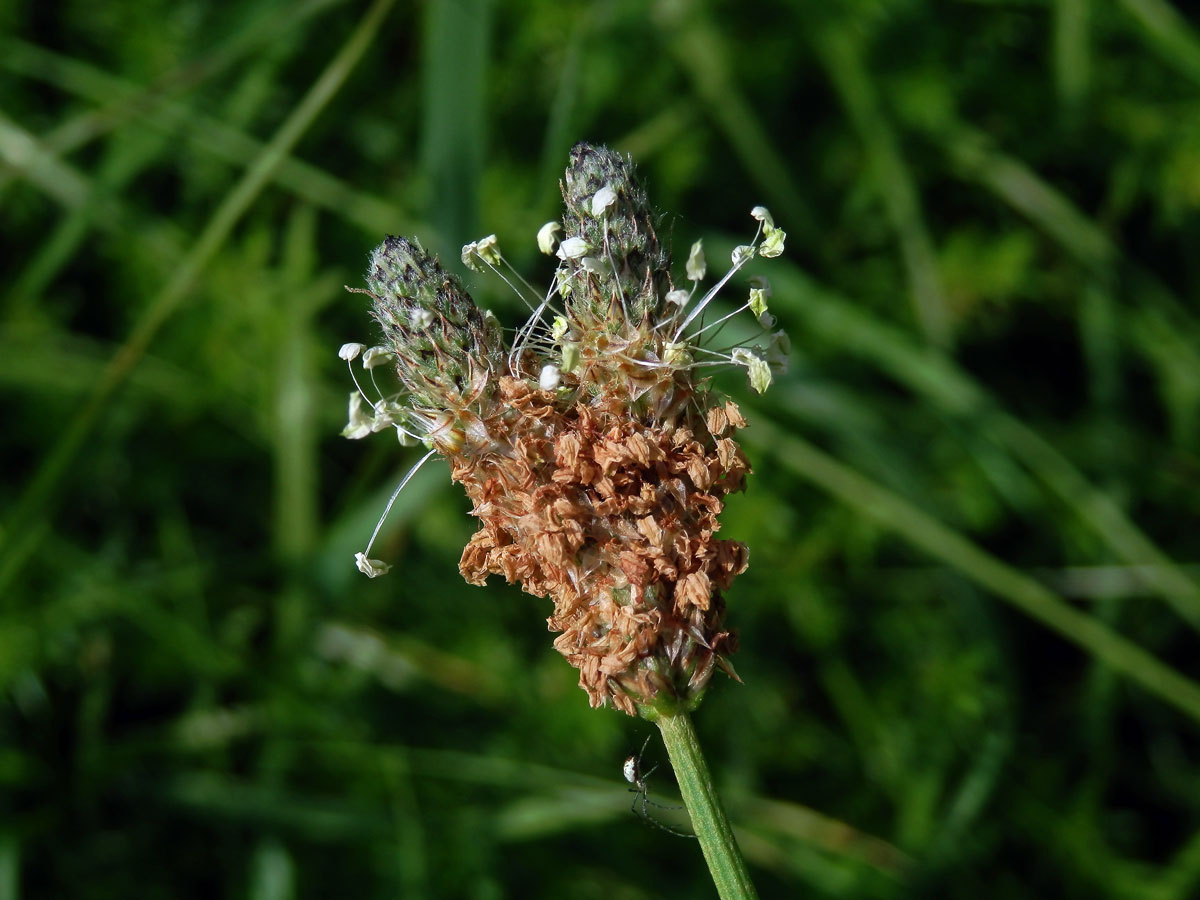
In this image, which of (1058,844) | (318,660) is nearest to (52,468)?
(318,660)

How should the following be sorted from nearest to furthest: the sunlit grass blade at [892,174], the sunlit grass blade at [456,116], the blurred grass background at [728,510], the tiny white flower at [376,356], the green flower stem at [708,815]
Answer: the green flower stem at [708,815], the tiny white flower at [376,356], the sunlit grass blade at [456,116], the blurred grass background at [728,510], the sunlit grass blade at [892,174]

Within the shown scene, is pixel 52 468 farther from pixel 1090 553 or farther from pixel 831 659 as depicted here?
pixel 1090 553

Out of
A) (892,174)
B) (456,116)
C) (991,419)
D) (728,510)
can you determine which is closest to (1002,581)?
(991,419)

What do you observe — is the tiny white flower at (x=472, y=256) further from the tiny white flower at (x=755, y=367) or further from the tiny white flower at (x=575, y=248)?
the tiny white flower at (x=755, y=367)

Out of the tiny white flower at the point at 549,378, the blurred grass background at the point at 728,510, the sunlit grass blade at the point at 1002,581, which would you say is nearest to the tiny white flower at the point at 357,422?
the tiny white flower at the point at 549,378

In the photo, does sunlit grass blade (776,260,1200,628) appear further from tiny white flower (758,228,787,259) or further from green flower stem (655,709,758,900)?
green flower stem (655,709,758,900)

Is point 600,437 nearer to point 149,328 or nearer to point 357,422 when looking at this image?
point 357,422

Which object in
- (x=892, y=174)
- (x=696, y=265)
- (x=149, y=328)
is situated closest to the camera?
(x=696, y=265)

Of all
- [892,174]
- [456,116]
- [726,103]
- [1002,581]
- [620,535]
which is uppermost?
[726,103]
